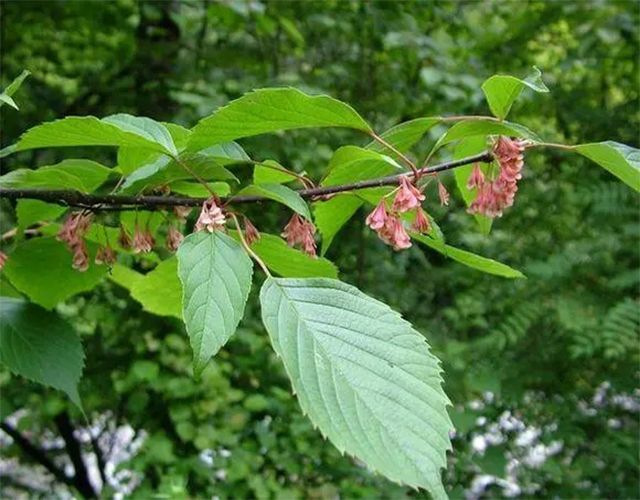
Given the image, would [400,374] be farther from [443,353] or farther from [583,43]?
[583,43]

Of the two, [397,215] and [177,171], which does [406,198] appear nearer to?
[397,215]

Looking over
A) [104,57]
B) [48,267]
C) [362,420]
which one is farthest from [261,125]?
[104,57]

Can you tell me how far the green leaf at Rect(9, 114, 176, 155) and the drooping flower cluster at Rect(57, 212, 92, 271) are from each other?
4.1 inches

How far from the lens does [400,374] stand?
18.7 inches

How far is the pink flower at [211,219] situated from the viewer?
53 centimetres

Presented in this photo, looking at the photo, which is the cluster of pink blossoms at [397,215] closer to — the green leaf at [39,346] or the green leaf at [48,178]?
the green leaf at [48,178]

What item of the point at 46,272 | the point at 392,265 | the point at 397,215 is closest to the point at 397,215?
the point at 397,215

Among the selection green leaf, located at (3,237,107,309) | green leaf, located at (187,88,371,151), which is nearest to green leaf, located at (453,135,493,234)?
green leaf, located at (187,88,371,151)

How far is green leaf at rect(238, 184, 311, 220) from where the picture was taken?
542mm

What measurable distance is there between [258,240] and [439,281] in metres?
2.01

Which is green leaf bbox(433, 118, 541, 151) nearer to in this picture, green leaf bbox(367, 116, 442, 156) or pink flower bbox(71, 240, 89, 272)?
green leaf bbox(367, 116, 442, 156)

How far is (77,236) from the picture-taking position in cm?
66

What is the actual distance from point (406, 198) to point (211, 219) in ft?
0.45

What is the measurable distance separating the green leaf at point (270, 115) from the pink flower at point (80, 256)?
20 cm
